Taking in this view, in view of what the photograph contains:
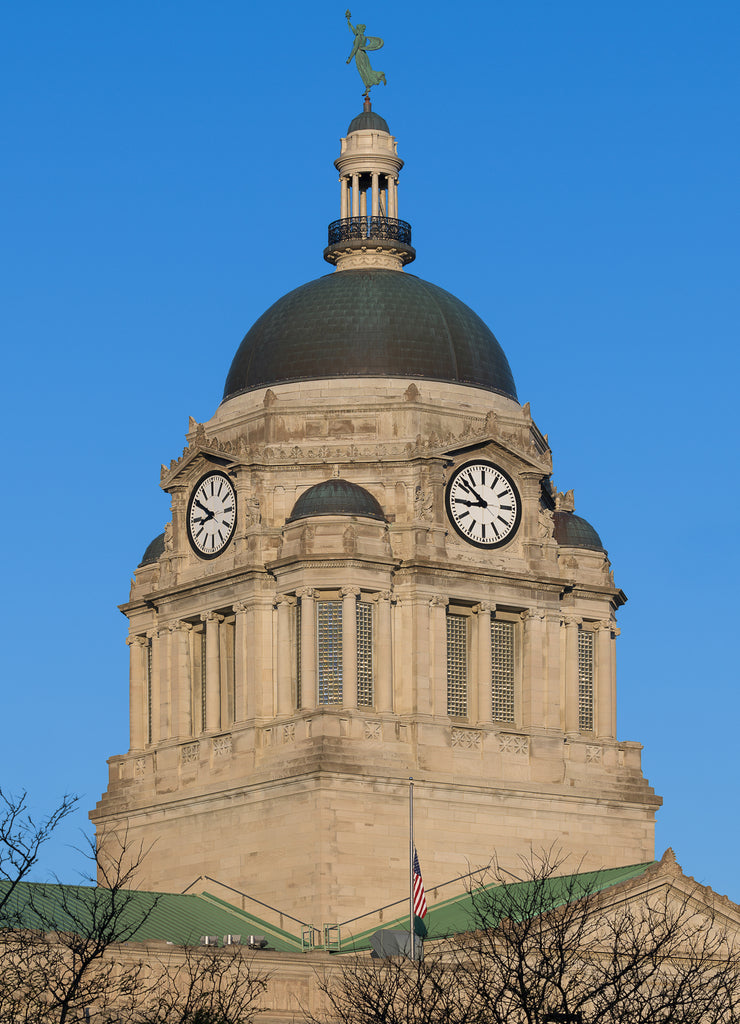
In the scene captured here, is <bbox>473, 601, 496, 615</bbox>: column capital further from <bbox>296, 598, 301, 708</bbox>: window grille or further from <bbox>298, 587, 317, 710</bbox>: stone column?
<bbox>296, 598, 301, 708</bbox>: window grille

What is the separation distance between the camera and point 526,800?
108 meters

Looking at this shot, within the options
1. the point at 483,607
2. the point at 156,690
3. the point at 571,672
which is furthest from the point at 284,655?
the point at 571,672

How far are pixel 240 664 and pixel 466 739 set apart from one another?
8.06 metres

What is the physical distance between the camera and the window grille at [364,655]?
105750 millimetres

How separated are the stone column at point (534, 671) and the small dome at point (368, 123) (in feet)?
63.3

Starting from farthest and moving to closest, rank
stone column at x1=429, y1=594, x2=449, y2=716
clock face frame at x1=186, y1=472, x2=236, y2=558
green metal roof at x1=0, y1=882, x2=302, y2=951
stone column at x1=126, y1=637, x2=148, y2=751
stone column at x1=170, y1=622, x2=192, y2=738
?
stone column at x1=126, y1=637, x2=148, y2=751
stone column at x1=170, y1=622, x2=192, y2=738
clock face frame at x1=186, y1=472, x2=236, y2=558
stone column at x1=429, y1=594, x2=449, y2=716
green metal roof at x1=0, y1=882, x2=302, y2=951

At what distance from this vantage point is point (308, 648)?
105 m

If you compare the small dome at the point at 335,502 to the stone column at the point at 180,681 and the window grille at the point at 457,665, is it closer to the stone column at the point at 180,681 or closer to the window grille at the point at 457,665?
the window grille at the point at 457,665

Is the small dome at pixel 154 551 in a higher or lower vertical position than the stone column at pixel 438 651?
higher

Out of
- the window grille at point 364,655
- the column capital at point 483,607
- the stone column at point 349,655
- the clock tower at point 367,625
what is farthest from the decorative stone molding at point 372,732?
the column capital at point 483,607

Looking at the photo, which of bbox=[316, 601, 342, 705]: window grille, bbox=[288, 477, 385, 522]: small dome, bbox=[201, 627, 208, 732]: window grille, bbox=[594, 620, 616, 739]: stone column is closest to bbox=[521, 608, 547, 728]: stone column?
bbox=[594, 620, 616, 739]: stone column

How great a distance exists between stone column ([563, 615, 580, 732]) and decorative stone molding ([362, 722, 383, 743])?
9.03 meters

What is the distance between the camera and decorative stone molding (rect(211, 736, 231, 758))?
353ft

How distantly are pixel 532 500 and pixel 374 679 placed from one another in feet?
30.5
